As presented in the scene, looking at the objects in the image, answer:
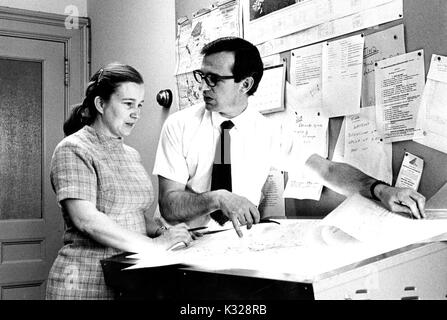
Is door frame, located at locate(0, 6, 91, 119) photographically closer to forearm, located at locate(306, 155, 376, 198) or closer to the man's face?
the man's face

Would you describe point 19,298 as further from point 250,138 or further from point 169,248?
point 250,138

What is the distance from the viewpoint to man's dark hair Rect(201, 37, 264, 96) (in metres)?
0.97

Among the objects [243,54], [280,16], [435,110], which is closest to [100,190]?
[243,54]

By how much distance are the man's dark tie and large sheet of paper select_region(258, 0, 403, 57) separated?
0.55 ft

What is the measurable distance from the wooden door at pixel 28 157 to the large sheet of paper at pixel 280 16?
362 millimetres

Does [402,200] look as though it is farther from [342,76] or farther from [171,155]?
[171,155]

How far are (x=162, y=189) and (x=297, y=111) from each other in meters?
0.29

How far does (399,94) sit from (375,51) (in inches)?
3.4

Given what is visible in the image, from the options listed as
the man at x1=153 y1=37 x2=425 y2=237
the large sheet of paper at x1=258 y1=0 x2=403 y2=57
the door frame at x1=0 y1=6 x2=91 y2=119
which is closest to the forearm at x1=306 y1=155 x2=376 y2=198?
the man at x1=153 y1=37 x2=425 y2=237

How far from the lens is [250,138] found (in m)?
0.97

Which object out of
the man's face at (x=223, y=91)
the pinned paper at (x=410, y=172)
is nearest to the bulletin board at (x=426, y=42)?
the pinned paper at (x=410, y=172)

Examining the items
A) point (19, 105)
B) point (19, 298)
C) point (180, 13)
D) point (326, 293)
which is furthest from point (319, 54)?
point (19, 298)

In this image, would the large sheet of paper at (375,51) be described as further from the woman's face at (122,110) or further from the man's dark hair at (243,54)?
the woman's face at (122,110)

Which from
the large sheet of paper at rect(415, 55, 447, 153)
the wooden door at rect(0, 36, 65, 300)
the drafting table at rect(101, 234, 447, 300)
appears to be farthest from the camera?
the wooden door at rect(0, 36, 65, 300)
